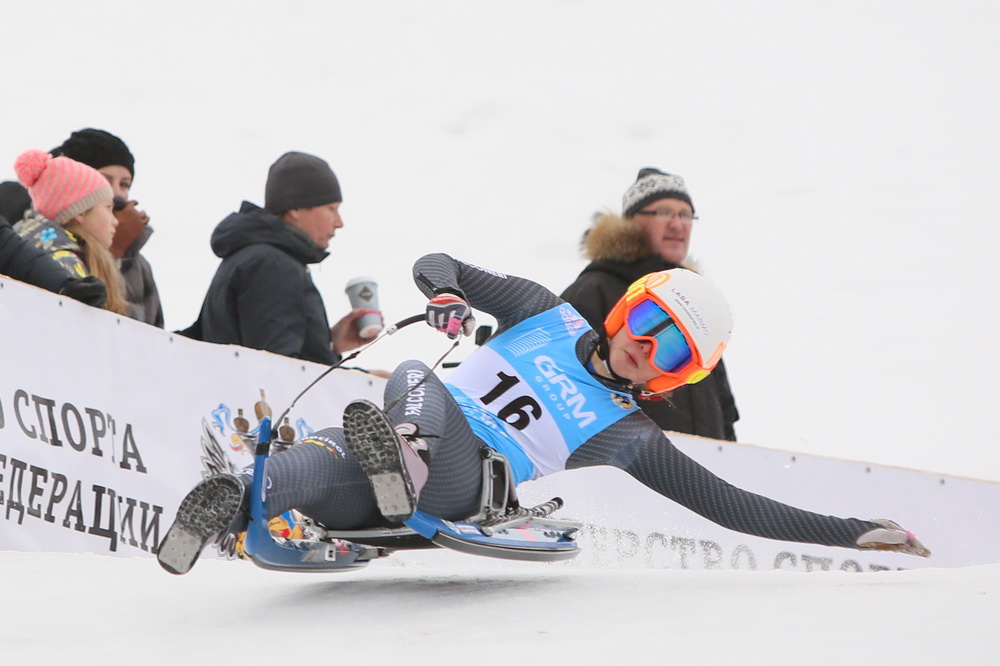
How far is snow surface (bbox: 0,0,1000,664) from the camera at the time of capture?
9.23 metres

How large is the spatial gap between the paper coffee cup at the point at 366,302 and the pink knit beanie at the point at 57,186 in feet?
4.08

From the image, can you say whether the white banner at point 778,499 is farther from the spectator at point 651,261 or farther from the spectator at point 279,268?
the spectator at point 279,268

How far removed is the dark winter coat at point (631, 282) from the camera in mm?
5203

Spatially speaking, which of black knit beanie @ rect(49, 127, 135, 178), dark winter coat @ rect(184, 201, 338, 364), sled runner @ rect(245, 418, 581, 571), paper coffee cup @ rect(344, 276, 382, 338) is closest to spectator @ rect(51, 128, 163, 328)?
black knit beanie @ rect(49, 127, 135, 178)

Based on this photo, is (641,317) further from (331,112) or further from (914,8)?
(914,8)

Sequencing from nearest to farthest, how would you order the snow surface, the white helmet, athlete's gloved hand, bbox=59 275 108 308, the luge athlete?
1. the luge athlete
2. the white helmet
3. athlete's gloved hand, bbox=59 275 108 308
4. the snow surface

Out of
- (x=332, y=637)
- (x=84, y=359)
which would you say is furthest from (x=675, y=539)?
(x=332, y=637)

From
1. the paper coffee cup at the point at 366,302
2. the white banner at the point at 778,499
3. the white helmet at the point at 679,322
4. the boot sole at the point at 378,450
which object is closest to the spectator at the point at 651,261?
the white banner at the point at 778,499

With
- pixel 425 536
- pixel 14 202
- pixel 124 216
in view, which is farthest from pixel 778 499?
pixel 14 202

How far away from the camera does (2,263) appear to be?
458 cm

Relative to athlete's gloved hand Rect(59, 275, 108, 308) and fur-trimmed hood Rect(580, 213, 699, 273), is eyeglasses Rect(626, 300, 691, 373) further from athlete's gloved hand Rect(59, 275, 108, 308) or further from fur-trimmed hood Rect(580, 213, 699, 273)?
athlete's gloved hand Rect(59, 275, 108, 308)

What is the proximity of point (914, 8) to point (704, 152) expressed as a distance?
259 centimetres

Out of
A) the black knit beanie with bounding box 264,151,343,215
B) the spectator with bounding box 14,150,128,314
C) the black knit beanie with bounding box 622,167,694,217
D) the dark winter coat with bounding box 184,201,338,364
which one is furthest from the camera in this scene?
the black knit beanie with bounding box 622,167,694,217

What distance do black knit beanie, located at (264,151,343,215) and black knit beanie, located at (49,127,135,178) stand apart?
0.73 metres
